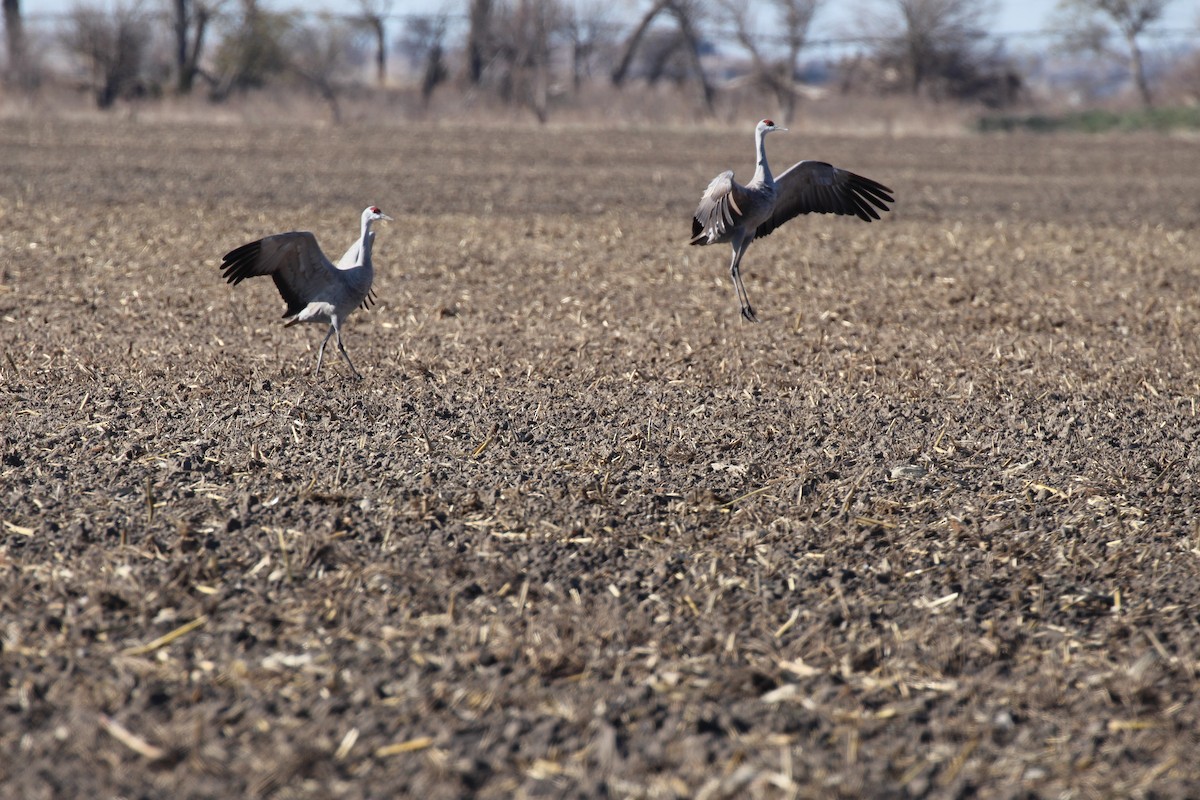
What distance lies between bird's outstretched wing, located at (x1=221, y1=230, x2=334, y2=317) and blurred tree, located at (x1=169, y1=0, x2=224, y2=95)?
3869 centimetres

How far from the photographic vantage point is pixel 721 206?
7.82 metres

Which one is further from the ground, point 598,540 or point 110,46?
point 110,46

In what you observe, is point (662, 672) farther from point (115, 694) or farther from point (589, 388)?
point (589, 388)

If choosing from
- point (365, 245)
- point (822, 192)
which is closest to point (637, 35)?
point (822, 192)

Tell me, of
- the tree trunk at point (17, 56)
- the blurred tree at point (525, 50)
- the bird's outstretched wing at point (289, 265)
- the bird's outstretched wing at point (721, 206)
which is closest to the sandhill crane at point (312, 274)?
the bird's outstretched wing at point (289, 265)

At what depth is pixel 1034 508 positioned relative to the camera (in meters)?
5.11

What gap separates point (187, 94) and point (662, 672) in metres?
40.4

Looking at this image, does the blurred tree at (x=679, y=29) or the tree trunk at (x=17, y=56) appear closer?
the tree trunk at (x=17, y=56)

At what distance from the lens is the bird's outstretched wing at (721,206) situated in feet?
25.5

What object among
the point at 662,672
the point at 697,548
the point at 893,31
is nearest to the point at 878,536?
the point at 697,548

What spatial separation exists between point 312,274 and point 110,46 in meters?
37.9

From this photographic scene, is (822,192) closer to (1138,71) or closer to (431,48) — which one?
(431,48)

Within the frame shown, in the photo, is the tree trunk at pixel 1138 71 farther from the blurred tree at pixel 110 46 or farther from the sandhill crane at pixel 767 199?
the sandhill crane at pixel 767 199

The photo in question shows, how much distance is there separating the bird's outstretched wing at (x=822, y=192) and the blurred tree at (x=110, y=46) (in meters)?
34.9
